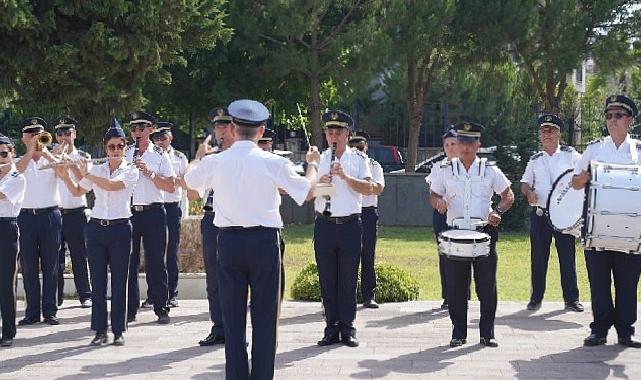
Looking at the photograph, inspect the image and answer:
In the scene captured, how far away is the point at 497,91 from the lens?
33.2 meters

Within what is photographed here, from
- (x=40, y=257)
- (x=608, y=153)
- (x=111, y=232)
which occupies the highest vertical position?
(x=608, y=153)

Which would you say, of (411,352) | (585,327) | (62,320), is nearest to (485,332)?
(411,352)

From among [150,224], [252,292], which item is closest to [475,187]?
[252,292]

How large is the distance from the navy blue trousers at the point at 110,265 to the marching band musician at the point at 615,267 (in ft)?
13.4

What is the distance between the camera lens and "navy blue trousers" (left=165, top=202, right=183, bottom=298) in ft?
38.6

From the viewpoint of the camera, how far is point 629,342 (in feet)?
30.2

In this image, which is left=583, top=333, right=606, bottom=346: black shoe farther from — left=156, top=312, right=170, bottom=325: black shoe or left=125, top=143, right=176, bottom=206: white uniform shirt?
left=125, top=143, right=176, bottom=206: white uniform shirt

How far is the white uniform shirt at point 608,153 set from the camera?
8953 mm

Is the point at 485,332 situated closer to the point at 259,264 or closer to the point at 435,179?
the point at 435,179

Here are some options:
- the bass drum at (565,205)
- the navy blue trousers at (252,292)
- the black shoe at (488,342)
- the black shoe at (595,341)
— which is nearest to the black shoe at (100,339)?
the navy blue trousers at (252,292)

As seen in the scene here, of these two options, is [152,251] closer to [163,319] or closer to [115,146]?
[163,319]

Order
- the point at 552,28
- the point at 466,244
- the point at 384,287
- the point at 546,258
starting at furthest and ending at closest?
the point at 552,28
the point at 384,287
the point at 546,258
the point at 466,244

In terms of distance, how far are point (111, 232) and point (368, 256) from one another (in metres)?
3.51

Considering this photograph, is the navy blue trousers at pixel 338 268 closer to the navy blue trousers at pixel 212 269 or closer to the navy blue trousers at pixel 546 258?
the navy blue trousers at pixel 212 269
